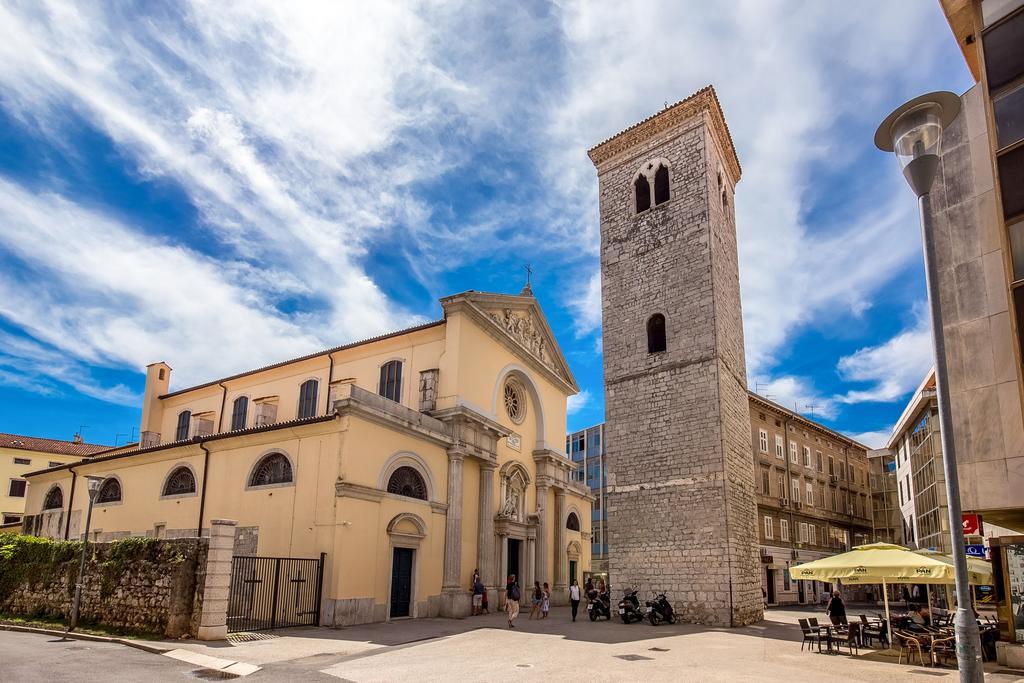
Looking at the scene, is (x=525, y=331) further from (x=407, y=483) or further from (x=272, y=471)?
(x=272, y=471)

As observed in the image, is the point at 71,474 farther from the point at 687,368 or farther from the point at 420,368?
the point at 687,368

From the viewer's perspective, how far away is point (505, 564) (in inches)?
1045

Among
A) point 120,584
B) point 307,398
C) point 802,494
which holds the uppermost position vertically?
point 307,398

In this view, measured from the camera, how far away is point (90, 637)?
14.7 m

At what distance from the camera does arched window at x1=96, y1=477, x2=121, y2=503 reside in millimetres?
26734

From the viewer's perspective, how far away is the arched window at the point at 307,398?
28.8 meters

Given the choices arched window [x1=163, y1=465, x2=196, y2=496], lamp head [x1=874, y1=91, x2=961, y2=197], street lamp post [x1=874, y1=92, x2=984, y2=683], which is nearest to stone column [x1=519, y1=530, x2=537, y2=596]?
arched window [x1=163, y1=465, x2=196, y2=496]

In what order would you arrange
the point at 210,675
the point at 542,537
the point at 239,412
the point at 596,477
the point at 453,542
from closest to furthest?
the point at 210,675 → the point at 453,542 → the point at 542,537 → the point at 239,412 → the point at 596,477

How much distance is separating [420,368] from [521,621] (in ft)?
32.6

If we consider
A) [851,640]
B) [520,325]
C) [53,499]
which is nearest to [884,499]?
[520,325]

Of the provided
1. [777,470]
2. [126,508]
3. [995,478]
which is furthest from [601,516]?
[995,478]

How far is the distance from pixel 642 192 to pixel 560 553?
A: 17139 millimetres

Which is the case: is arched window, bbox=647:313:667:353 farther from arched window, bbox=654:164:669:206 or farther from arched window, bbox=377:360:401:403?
arched window, bbox=377:360:401:403

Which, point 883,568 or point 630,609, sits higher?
point 883,568
